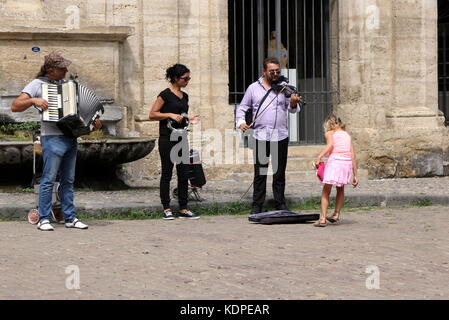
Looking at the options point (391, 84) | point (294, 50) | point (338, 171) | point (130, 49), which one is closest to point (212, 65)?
point (130, 49)

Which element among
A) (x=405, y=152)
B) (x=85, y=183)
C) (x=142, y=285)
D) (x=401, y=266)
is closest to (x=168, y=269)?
(x=142, y=285)

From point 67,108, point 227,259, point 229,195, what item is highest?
point 67,108

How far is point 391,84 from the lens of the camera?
15.9 m

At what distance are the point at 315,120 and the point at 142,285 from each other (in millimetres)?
9787

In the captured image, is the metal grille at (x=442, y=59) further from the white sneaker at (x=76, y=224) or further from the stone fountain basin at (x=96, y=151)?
the white sneaker at (x=76, y=224)

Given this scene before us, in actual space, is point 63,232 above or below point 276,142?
below

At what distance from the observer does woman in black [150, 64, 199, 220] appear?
11.1 metres

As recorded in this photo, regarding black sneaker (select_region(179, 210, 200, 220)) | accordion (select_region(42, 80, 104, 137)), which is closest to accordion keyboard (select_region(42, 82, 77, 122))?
accordion (select_region(42, 80, 104, 137))

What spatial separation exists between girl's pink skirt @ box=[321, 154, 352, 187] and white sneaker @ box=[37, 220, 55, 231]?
8.92 feet

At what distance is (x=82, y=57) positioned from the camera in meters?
14.0

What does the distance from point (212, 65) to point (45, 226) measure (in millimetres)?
5839

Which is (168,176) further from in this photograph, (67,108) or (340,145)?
(340,145)

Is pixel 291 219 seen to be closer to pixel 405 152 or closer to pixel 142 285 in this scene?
pixel 142 285

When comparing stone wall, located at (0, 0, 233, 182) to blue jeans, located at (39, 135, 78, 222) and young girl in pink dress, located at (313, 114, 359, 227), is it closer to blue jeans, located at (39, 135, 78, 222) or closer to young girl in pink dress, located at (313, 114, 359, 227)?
blue jeans, located at (39, 135, 78, 222)
